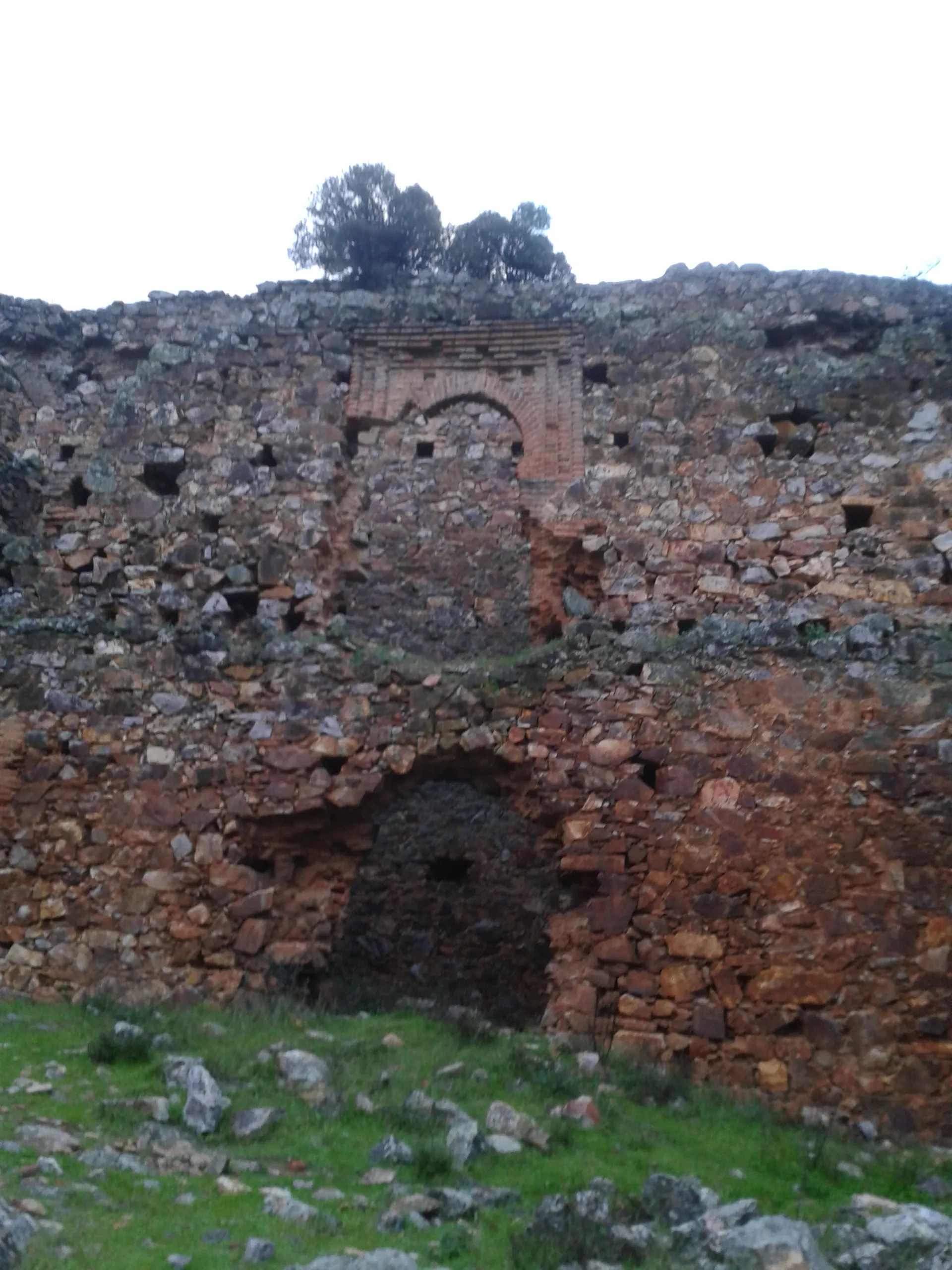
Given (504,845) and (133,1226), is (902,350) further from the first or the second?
(133,1226)

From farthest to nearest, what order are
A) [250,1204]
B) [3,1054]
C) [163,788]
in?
[163,788]
[3,1054]
[250,1204]

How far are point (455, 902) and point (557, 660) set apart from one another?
14.2 feet

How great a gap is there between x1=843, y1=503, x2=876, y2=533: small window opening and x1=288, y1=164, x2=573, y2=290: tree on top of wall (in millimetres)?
8946

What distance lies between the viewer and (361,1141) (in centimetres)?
536

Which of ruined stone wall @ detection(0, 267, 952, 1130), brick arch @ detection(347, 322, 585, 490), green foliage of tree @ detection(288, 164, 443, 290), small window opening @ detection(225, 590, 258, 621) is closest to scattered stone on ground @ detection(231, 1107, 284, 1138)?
ruined stone wall @ detection(0, 267, 952, 1130)

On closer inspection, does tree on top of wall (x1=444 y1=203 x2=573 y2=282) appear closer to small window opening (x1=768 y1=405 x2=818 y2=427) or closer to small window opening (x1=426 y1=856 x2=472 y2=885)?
small window opening (x1=768 y1=405 x2=818 y2=427)

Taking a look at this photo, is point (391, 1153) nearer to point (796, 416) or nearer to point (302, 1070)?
point (302, 1070)

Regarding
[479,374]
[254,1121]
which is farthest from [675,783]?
[479,374]

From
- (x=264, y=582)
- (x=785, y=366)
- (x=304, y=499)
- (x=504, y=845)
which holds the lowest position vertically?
(x=504, y=845)

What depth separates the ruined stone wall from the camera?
24.3ft

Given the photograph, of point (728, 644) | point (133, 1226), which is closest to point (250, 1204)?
point (133, 1226)

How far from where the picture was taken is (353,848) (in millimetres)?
8211

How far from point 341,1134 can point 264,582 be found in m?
4.67

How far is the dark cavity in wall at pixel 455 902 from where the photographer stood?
11.0 meters
